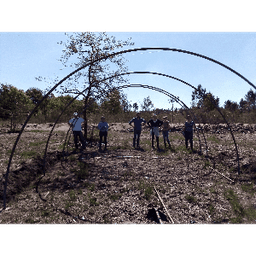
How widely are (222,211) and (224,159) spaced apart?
4999 mm

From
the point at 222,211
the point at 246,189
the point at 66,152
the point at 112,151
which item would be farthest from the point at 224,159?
the point at 66,152

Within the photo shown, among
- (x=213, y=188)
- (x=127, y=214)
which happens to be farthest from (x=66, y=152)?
(x=213, y=188)

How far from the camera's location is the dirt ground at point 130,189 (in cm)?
459

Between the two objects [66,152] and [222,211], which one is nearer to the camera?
[222,211]

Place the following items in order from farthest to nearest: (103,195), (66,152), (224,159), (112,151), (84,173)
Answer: (112,151) → (66,152) → (224,159) → (84,173) → (103,195)

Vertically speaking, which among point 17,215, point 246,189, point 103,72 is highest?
point 103,72

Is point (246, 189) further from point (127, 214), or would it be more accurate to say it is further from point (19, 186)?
point (19, 186)

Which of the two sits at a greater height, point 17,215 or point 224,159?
point 224,159

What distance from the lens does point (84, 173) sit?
24.3 feet

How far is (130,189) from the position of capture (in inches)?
242

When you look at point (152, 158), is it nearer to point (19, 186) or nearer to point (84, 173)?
point (84, 173)

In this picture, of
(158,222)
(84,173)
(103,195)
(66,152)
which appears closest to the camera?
(158,222)

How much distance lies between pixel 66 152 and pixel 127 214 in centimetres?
696

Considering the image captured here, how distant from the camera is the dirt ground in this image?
4.59m
